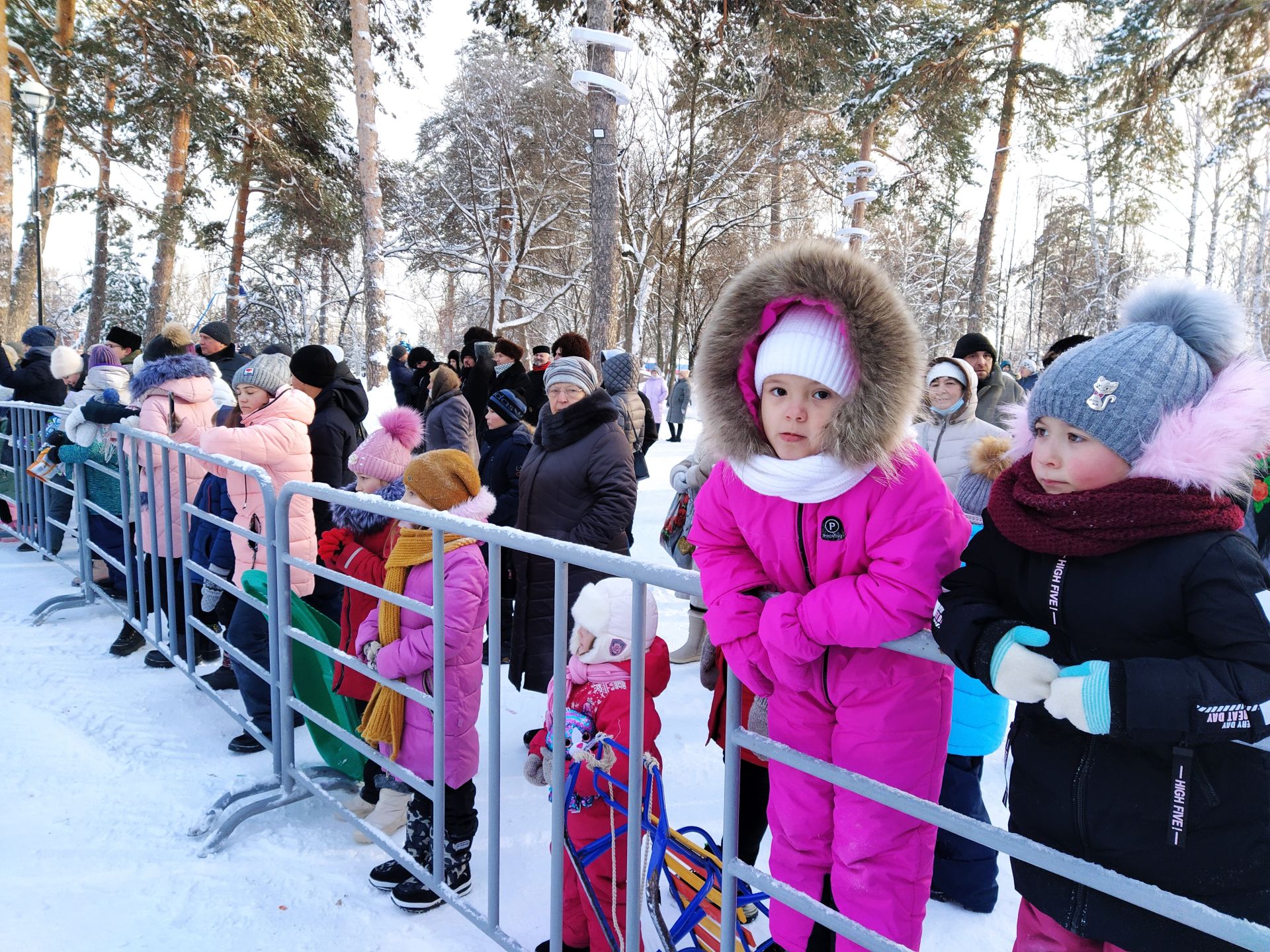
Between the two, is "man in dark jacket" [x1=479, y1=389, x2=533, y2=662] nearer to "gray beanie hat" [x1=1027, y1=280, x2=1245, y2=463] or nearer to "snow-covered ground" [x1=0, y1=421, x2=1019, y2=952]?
"snow-covered ground" [x1=0, y1=421, x2=1019, y2=952]

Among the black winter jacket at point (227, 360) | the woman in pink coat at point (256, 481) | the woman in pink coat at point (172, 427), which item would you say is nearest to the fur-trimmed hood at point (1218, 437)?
the woman in pink coat at point (256, 481)

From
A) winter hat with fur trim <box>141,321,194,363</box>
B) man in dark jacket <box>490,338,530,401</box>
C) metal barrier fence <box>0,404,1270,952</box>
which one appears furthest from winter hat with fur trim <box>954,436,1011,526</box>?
winter hat with fur trim <box>141,321,194,363</box>

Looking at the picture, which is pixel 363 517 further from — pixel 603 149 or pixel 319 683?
pixel 603 149

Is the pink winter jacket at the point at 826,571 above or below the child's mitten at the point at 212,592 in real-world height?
above

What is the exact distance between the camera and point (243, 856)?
2789 millimetres

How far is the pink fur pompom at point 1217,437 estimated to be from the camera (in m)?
1.15

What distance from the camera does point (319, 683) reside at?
10.2 feet

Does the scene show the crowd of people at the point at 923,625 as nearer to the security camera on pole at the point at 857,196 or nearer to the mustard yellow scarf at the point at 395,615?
the mustard yellow scarf at the point at 395,615

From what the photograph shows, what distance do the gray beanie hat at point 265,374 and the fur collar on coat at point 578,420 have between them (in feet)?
4.83

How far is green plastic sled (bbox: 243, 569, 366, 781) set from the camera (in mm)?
2996

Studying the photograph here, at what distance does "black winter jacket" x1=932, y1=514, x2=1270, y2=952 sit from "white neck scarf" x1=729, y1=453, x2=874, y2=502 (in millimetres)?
268

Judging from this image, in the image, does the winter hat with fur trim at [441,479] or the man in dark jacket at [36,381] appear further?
the man in dark jacket at [36,381]

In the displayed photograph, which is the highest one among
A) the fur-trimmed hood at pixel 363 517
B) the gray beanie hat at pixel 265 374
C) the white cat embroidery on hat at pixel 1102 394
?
the white cat embroidery on hat at pixel 1102 394

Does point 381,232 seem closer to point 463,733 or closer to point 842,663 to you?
point 463,733
